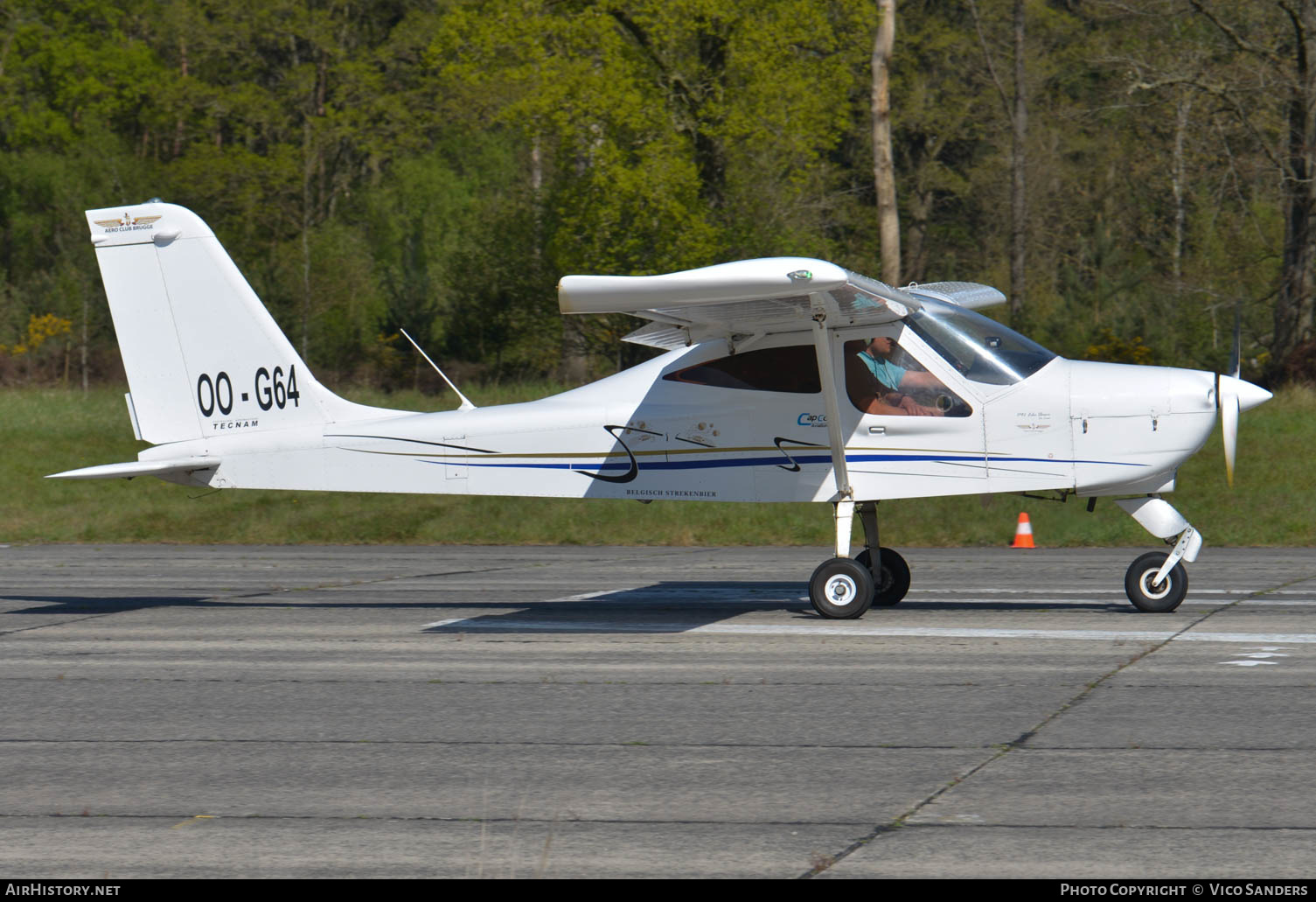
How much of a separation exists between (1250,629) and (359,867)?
23.9 ft

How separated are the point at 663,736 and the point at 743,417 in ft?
14.2

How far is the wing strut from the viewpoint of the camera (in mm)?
10547

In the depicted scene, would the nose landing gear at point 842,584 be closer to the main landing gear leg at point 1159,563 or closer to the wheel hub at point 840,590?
the wheel hub at point 840,590

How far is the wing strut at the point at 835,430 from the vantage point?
34.6 feet

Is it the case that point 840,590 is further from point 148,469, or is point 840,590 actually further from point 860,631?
point 148,469

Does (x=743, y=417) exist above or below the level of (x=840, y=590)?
above

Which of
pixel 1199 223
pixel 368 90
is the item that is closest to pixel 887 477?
pixel 1199 223

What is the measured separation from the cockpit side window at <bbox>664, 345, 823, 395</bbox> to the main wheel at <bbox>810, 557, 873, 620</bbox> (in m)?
1.33

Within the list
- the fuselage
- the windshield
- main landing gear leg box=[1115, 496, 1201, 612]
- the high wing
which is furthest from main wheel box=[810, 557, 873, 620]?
main landing gear leg box=[1115, 496, 1201, 612]

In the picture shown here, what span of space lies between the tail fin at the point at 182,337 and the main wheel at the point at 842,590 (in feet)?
12.5

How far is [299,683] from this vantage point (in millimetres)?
8742

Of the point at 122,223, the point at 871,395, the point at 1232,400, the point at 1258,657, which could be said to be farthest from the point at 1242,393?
the point at 122,223

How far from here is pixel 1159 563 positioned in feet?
35.7

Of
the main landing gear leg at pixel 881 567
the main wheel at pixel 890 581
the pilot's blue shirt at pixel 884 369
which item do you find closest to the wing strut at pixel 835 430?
the pilot's blue shirt at pixel 884 369
